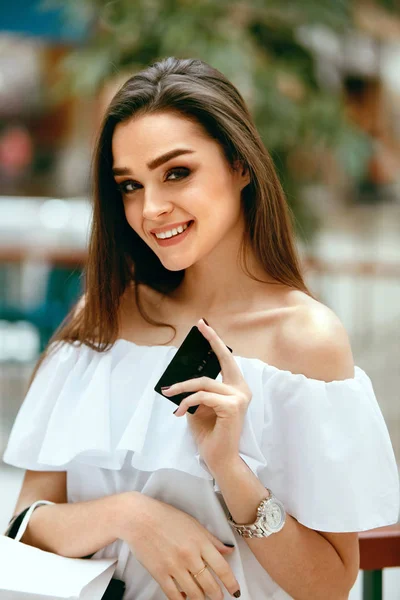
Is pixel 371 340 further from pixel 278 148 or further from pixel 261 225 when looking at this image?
pixel 261 225

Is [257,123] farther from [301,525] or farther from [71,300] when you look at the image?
[301,525]

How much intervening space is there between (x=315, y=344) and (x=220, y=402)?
10.3 inches

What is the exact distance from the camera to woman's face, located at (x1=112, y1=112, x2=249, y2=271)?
4.70ft

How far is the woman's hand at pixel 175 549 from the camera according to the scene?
4.50 feet

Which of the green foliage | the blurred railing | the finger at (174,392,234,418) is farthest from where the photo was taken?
the blurred railing

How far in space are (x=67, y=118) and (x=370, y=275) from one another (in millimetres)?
6669

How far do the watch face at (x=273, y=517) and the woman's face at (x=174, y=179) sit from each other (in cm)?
47

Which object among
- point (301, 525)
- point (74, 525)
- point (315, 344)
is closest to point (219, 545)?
point (301, 525)

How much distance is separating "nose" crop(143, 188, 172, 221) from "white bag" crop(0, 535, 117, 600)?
0.65 meters

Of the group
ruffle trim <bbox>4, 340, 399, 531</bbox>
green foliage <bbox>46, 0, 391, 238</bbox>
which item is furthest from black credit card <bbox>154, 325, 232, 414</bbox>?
green foliage <bbox>46, 0, 391, 238</bbox>

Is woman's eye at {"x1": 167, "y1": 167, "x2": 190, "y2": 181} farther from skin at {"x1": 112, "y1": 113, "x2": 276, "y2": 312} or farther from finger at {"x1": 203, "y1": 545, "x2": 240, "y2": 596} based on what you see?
finger at {"x1": 203, "y1": 545, "x2": 240, "y2": 596}

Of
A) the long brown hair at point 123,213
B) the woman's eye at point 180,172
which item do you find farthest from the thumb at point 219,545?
the woman's eye at point 180,172

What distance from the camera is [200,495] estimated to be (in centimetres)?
143

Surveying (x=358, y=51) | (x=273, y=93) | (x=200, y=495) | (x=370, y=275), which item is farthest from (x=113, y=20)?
(x=358, y=51)
